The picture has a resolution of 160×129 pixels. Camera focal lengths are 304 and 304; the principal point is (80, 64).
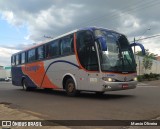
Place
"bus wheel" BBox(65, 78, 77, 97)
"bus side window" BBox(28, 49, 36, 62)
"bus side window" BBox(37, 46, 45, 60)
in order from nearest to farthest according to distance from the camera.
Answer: "bus wheel" BBox(65, 78, 77, 97) → "bus side window" BBox(37, 46, 45, 60) → "bus side window" BBox(28, 49, 36, 62)

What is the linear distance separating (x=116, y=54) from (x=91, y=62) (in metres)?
1.26

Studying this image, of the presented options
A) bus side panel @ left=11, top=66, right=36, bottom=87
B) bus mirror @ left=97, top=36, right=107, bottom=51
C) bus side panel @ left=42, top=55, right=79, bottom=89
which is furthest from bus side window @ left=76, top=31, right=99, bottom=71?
bus side panel @ left=11, top=66, right=36, bottom=87

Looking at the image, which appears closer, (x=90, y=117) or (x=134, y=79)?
(x=90, y=117)

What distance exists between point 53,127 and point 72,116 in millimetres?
2128

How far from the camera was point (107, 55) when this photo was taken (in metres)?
14.1

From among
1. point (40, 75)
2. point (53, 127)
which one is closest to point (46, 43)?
point (40, 75)

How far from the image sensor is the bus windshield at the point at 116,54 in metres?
14.1

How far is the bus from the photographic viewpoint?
1405 cm

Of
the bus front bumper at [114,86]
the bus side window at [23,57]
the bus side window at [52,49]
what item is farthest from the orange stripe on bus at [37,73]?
the bus front bumper at [114,86]

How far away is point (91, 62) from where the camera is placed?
1464cm

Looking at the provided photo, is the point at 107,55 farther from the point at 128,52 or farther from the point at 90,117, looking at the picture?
the point at 90,117

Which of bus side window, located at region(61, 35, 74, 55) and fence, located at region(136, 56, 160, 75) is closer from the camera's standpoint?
bus side window, located at region(61, 35, 74, 55)

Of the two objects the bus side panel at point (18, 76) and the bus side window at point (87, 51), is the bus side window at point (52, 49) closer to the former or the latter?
the bus side window at point (87, 51)

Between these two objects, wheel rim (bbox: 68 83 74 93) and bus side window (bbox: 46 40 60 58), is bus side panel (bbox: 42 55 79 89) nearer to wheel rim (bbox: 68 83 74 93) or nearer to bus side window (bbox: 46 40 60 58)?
bus side window (bbox: 46 40 60 58)
